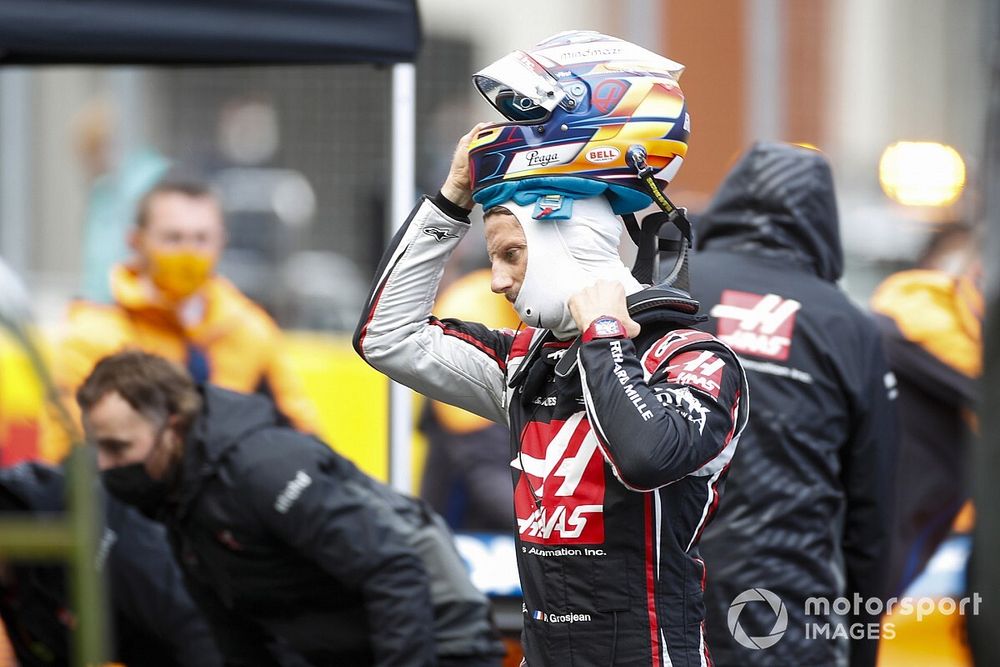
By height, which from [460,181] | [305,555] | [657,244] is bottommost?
[305,555]

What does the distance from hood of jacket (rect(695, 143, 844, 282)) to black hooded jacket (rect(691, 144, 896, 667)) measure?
29mm

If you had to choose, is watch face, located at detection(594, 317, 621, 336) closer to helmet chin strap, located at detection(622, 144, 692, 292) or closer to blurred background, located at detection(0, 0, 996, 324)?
helmet chin strap, located at detection(622, 144, 692, 292)

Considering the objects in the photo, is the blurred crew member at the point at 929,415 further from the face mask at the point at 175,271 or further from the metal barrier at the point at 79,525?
the metal barrier at the point at 79,525

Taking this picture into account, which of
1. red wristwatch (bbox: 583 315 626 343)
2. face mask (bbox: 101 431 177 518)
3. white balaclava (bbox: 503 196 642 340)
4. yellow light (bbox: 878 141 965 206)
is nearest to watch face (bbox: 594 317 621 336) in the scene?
red wristwatch (bbox: 583 315 626 343)

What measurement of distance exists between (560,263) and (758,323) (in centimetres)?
123

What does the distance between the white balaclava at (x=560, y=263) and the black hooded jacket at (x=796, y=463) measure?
3.74 ft

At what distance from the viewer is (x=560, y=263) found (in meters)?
2.61

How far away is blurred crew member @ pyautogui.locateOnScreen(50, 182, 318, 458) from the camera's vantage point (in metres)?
5.83

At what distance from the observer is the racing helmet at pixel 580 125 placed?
2621 millimetres

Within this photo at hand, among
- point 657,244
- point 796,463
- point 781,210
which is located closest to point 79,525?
point 657,244

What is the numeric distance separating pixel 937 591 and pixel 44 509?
331 cm

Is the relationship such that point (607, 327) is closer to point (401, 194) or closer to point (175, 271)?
point (401, 194)

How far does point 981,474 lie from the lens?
173 centimetres

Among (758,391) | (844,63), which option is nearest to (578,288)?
(758,391)
